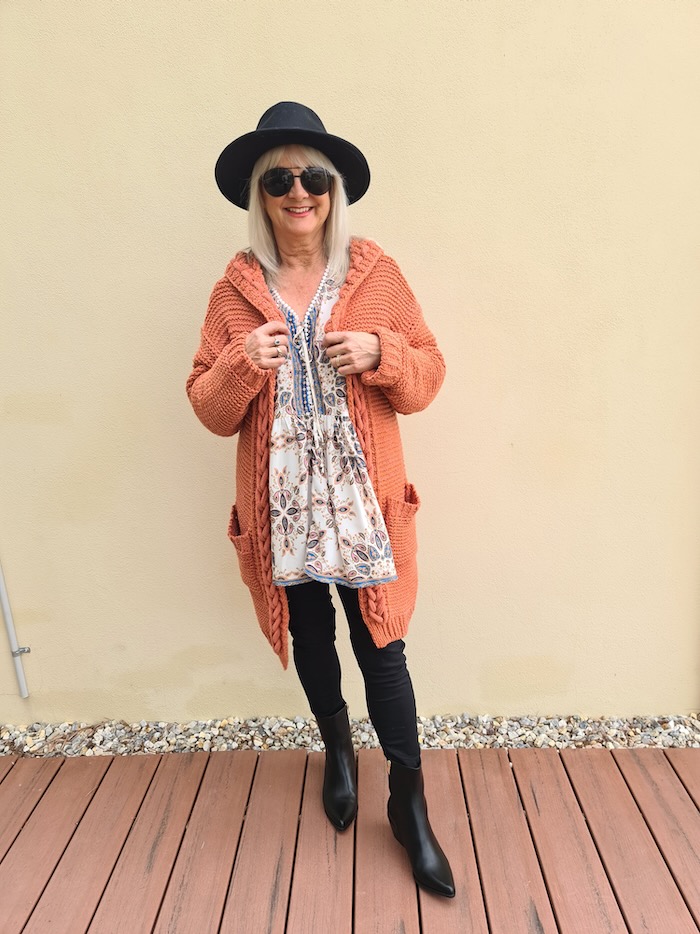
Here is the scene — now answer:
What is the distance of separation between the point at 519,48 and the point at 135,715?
2423mm

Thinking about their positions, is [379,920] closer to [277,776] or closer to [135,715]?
[277,776]

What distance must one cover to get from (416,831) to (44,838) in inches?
41.8

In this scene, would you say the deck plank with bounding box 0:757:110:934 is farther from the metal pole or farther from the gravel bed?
the metal pole

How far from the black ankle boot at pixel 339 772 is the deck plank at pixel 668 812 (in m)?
0.81

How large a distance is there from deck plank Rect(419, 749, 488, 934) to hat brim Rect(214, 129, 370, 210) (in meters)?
1.67

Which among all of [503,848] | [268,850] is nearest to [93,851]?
[268,850]

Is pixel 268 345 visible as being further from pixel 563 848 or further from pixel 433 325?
pixel 563 848

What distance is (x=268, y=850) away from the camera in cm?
163

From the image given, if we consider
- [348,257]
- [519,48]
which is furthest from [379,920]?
[519,48]

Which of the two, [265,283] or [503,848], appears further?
[503,848]

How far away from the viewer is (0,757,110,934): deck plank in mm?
1534

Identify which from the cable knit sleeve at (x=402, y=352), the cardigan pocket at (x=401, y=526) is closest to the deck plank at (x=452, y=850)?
the cardigan pocket at (x=401, y=526)

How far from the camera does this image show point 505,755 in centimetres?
193

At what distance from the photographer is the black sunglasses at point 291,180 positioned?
4.23ft
